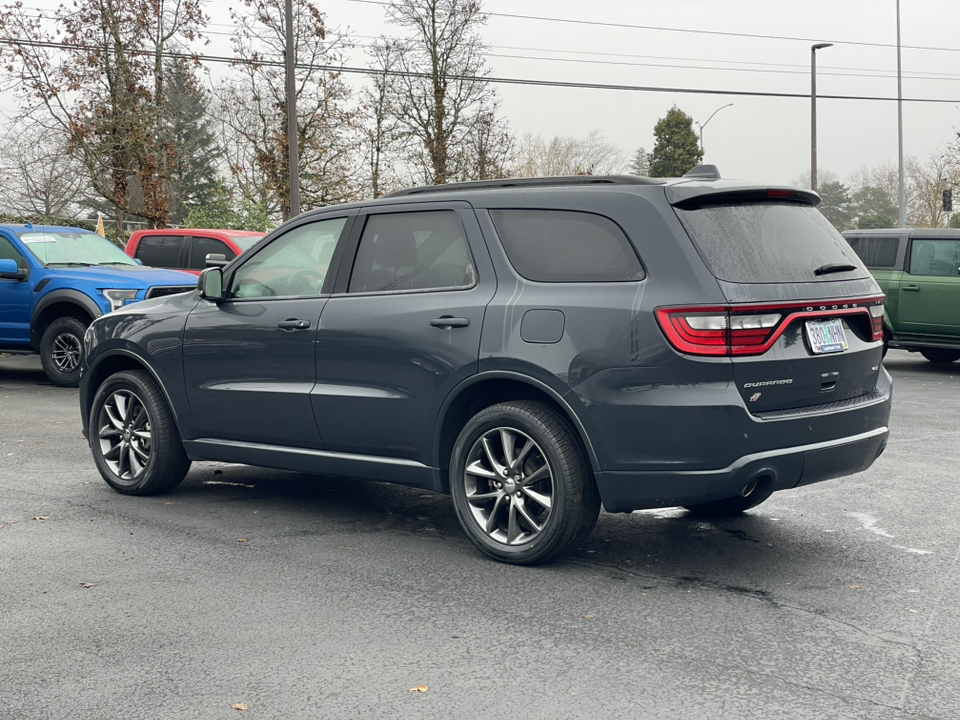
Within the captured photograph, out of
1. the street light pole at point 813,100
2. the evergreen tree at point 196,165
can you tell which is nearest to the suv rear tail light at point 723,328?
the street light pole at point 813,100

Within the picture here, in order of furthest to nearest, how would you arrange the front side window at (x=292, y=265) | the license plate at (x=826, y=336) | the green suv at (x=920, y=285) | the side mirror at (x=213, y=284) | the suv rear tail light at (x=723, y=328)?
the green suv at (x=920, y=285) < the side mirror at (x=213, y=284) < the front side window at (x=292, y=265) < the license plate at (x=826, y=336) < the suv rear tail light at (x=723, y=328)

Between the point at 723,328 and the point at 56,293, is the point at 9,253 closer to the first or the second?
the point at 56,293

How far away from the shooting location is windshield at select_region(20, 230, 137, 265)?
13.7m

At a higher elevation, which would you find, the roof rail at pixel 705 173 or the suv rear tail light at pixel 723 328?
the roof rail at pixel 705 173

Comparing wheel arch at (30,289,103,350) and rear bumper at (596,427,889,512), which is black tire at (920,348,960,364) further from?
rear bumper at (596,427,889,512)

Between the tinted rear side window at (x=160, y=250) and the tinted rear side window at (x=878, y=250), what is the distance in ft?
31.5

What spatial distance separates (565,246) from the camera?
516 centimetres

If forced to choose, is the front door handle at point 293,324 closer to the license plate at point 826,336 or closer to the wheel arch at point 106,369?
the wheel arch at point 106,369

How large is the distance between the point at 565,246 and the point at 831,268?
48.9 inches

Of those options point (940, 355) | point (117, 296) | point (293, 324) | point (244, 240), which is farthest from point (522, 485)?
point (940, 355)

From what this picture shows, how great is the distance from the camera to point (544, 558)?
512 cm

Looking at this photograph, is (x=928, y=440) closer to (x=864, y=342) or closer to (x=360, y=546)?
(x=864, y=342)

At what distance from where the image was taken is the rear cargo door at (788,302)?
471 centimetres

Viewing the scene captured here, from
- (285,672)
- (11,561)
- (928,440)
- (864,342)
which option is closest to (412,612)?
(285,672)
